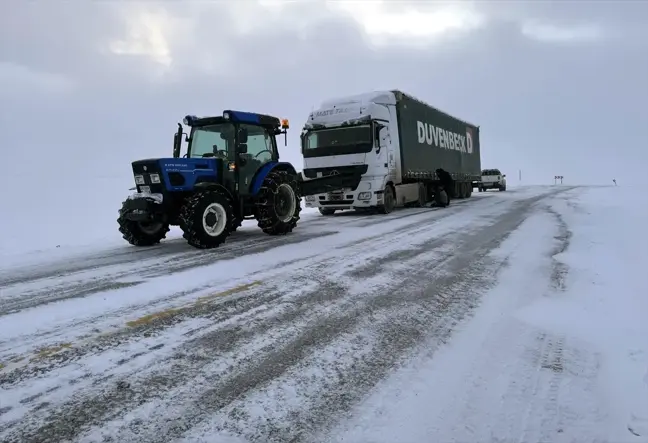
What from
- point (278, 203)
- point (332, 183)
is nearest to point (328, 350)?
point (278, 203)

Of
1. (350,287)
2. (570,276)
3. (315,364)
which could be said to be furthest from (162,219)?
(570,276)

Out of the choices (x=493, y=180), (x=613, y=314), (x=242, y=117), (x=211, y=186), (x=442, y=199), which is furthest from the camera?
(x=493, y=180)

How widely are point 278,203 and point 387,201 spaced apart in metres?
5.86

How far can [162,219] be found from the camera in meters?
8.13

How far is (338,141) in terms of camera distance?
1458 cm

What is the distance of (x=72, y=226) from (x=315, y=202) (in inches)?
308

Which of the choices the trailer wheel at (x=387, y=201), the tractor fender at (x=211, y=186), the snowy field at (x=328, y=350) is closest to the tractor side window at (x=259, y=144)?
the tractor fender at (x=211, y=186)

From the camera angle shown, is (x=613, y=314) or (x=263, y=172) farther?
(x=263, y=172)

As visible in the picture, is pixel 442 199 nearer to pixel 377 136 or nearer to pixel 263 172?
pixel 377 136

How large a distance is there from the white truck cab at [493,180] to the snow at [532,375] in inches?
1207

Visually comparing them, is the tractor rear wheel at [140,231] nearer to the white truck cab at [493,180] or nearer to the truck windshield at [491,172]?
the white truck cab at [493,180]

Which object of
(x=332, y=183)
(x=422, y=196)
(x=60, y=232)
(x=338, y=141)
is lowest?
(x=422, y=196)

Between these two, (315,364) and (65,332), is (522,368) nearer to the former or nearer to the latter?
(315,364)

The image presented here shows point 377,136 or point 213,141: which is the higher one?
point 377,136
